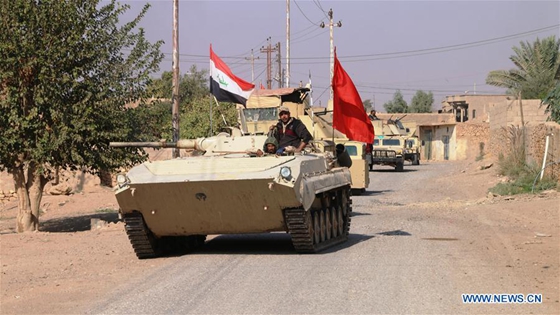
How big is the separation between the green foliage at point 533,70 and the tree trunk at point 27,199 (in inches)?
1102

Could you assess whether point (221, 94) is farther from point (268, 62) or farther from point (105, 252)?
point (268, 62)

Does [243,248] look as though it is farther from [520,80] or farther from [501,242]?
[520,80]

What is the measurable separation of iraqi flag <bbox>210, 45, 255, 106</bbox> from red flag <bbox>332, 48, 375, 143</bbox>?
3.02 metres

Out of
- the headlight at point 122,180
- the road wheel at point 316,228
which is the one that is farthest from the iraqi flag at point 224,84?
the headlight at point 122,180

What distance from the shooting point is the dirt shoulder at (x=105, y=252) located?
8906mm

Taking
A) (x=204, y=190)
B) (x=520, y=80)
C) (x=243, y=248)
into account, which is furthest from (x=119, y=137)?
(x=520, y=80)

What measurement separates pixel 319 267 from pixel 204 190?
179 cm

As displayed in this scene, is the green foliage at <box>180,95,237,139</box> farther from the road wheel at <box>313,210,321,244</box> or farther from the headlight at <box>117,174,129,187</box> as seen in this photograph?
the headlight at <box>117,174,129,187</box>

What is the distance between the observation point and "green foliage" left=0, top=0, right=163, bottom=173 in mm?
17641

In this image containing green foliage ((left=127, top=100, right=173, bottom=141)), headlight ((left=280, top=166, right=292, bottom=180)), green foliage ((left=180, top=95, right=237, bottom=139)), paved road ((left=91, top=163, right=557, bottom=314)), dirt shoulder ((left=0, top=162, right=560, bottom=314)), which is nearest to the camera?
paved road ((left=91, top=163, right=557, bottom=314))

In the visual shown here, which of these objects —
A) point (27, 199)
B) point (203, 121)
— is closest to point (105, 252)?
point (27, 199)

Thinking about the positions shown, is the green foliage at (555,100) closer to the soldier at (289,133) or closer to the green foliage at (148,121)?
the green foliage at (148,121)

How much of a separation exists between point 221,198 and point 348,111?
15.8 feet

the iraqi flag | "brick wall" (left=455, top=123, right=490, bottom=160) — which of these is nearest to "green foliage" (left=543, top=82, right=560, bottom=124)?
the iraqi flag
